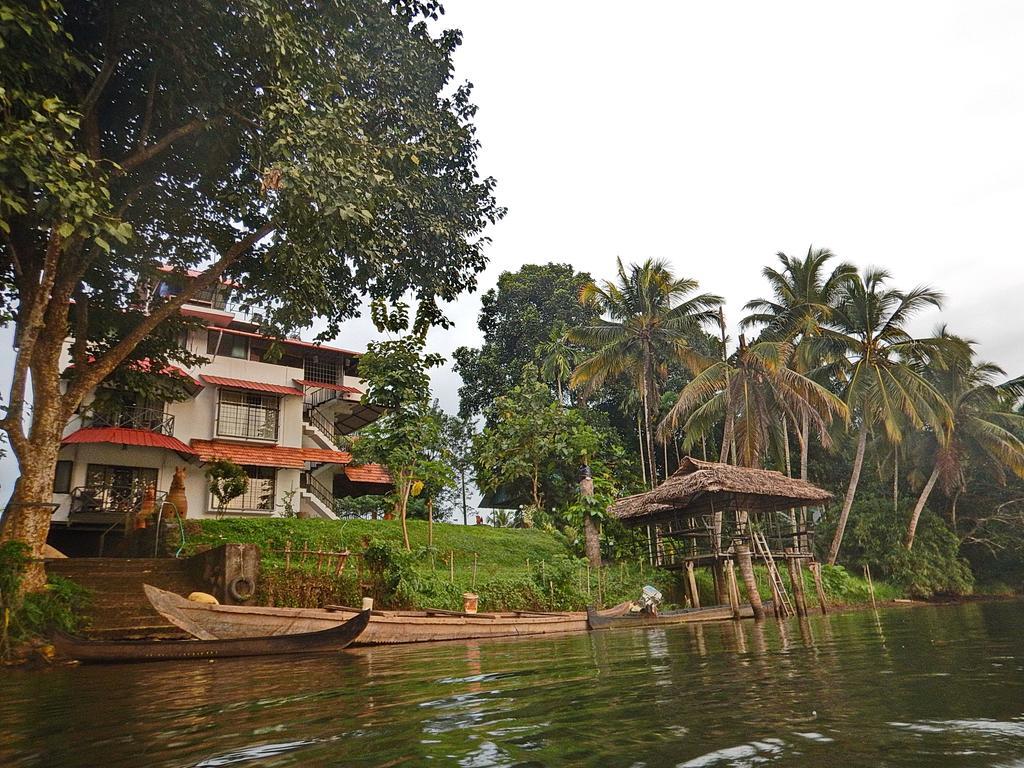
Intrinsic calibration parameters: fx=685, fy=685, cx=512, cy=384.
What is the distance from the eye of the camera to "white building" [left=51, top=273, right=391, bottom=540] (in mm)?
20781

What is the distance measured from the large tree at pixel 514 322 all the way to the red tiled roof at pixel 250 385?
44.9 feet

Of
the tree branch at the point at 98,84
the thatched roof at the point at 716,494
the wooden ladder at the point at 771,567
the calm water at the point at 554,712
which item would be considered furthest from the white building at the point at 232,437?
the calm water at the point at 554,712

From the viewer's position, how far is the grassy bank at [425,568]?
13.9 metres

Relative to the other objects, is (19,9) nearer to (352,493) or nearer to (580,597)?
(580,597)

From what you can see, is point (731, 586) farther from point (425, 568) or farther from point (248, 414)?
point (248, 414)

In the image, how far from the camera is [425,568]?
18578 mm

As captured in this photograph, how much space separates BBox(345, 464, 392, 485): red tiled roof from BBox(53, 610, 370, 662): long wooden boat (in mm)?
16733

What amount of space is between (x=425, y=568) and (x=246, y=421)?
9.82 meters

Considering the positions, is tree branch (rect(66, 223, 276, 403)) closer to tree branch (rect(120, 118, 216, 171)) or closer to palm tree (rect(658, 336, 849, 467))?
tree branch (rect(120, 118, 216, 171))

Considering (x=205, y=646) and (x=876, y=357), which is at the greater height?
(x=876, y=357)

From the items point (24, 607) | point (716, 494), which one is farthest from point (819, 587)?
point (24, 607)

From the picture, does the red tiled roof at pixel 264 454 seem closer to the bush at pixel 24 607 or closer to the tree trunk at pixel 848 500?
the bush at pixel 24 607

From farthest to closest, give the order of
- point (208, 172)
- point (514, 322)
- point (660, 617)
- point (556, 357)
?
point (514, 322) < point (556, 357) < point (660, 617) < point (208, 172)

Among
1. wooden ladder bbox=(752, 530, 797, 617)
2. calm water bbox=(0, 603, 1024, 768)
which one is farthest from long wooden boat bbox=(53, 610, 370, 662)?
wooden ladder bbox=(752, 530, 797, 617)
